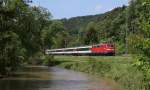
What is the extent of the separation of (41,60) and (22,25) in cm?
5596

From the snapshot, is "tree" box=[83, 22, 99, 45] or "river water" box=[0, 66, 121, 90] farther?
"tree" box=[83, 22, 99, 45]

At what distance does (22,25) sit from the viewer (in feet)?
177

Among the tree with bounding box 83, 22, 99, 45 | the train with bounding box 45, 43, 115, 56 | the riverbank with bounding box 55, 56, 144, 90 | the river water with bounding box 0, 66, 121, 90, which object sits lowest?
the river water with bounding box 0, 66, 121, 90

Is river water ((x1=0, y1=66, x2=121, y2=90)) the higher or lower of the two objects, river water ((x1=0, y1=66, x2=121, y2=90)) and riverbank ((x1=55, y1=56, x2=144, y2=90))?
the lower

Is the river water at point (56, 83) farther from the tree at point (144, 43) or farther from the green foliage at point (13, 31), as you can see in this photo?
the tree at point (144, 43)

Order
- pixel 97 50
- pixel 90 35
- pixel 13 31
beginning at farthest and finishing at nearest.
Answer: pixel 90 35
pixel 97 50
pixel 13 31

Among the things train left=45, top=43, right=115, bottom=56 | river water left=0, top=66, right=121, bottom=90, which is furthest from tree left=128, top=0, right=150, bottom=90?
train left=45, top=43, right=115, bottom=56

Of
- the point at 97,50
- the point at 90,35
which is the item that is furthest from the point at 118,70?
the point at 90,35

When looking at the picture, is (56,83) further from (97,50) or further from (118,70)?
(97,50)

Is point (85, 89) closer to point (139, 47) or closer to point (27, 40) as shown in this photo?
point (27, 40)

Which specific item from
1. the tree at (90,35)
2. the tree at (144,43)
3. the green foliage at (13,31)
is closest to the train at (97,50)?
the green foliage at (13,31)

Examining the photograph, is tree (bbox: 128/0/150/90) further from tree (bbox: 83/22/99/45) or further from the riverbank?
tree (bbox: 83/22/99/45)

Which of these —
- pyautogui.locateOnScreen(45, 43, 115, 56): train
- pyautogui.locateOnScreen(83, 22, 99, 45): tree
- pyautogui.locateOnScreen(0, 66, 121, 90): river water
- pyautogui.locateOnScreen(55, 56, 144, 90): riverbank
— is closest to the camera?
pyautogui.locateOnScreen(55, 56, 144, 90): riverbank

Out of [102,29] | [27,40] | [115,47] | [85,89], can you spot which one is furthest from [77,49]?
[85,89]
